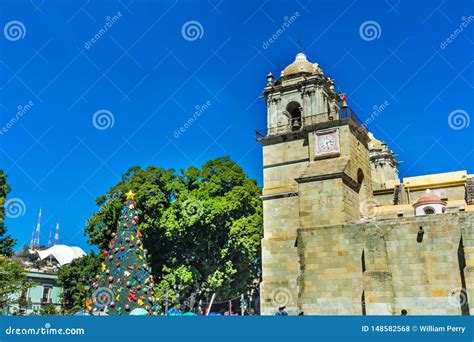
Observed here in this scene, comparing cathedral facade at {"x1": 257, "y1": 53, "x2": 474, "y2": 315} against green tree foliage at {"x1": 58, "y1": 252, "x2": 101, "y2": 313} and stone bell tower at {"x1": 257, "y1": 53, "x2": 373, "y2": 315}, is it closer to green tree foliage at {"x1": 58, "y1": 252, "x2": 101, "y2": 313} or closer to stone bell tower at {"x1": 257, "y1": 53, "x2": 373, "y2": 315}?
stone bell tower at {"x1": 257, "y1": 53, "x2": 373, "y2": 315}

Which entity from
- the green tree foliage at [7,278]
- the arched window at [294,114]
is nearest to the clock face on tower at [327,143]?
the arched window at [294,114]

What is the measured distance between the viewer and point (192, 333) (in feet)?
30.8

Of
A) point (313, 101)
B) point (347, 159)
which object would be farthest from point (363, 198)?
point (313, 101)

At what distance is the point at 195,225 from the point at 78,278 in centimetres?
907

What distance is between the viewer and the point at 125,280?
54.4ft

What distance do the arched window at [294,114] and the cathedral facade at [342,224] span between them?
6 cm

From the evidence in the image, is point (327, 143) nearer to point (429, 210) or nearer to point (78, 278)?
point (429, 210)

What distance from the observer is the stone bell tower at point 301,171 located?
20016 mm

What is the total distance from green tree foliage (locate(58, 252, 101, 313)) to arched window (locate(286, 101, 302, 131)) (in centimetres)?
1526

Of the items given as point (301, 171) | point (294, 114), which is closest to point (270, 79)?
point (294, 114)

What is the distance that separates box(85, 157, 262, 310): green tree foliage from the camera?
89.0 ft

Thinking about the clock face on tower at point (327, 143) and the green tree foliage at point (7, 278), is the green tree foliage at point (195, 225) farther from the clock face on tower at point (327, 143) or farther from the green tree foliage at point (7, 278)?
the green tree foliage at point (7, 278)

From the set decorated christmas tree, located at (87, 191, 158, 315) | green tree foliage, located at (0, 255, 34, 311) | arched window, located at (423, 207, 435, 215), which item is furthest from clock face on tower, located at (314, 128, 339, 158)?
green tree foliage, located at (0, 255, 34, 311)

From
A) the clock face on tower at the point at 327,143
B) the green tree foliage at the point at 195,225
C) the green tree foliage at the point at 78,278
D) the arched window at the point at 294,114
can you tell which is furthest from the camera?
the green tree foliage at the point at 78,278
